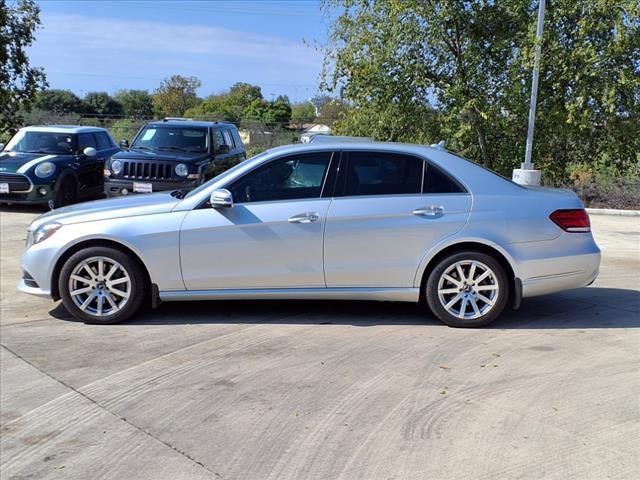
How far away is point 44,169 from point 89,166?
1286 mm

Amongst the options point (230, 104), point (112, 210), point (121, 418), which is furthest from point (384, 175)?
point (230, 104)

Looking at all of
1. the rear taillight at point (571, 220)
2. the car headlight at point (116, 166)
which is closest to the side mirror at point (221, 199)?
the rear taillight at point (571, 220)

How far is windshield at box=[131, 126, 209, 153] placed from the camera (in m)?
12.7

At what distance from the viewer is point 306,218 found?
19.0 ft

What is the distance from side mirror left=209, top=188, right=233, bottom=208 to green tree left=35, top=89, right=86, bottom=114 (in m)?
49.2

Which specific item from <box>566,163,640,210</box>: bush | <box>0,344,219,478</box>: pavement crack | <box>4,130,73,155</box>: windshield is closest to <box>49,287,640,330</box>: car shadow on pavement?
<box>0,344,219,478</box>: pavement crack

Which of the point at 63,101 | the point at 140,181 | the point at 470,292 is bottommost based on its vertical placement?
the point at 470,292

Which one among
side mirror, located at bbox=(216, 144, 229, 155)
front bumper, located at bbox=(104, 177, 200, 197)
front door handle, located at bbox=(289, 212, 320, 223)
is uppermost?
side mirror, located at bbox=(216, 144, 229, 155)

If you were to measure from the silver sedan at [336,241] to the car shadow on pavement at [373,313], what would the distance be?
27cm

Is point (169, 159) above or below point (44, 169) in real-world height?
above

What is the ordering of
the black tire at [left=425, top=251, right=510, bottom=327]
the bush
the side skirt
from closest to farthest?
the black tire at [left=425, top=251, right=510, bottom=327], the side skirt, the bush

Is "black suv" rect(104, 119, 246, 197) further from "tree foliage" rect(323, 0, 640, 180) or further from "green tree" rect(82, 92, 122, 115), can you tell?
"green tree" rect(82, 92, 122, 115)

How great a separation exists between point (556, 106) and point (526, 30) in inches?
70.2

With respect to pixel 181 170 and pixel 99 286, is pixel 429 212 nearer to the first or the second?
pixel 99 286
